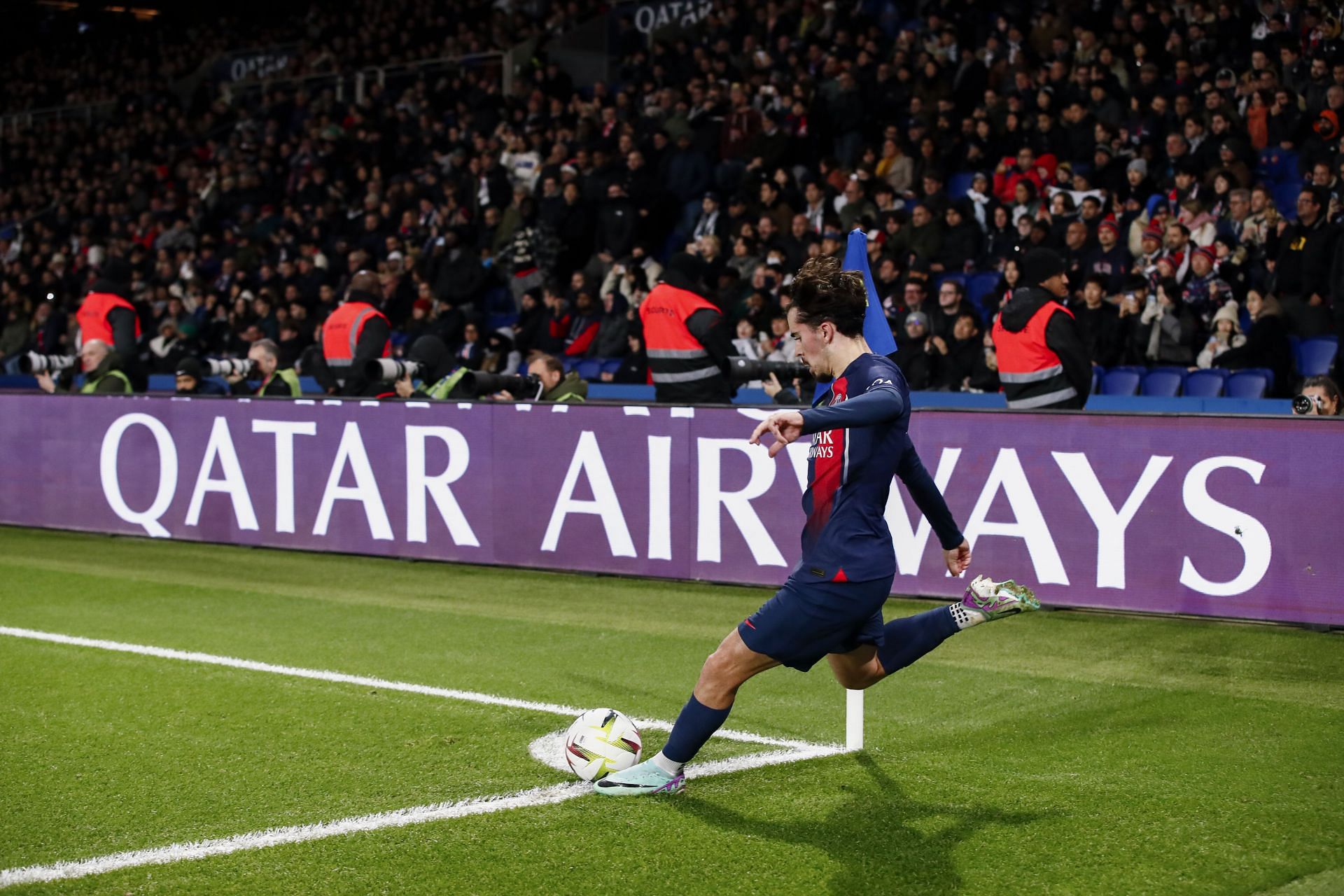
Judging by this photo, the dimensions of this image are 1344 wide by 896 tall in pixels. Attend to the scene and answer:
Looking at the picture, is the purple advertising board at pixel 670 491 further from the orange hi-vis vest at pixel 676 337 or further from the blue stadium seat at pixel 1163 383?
the blue stadium seat at pixel 1163 383

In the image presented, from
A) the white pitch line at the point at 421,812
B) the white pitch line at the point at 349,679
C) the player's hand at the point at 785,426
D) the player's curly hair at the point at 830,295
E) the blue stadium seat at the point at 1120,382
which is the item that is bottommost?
the white pitch line at the point at 349,679

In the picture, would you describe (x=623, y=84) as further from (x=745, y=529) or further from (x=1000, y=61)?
(x=745, y=529)

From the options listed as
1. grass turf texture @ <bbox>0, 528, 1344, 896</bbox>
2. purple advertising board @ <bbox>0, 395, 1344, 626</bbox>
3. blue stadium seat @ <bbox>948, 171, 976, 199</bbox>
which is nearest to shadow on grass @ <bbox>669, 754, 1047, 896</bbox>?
Answer: grass turf texture @ <bbox>0, 528, 1344, 896</bbox>

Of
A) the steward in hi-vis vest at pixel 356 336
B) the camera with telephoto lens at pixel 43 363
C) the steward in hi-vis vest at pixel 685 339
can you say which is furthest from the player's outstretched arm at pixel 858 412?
the camera with telephoto lens at pixel 43 363

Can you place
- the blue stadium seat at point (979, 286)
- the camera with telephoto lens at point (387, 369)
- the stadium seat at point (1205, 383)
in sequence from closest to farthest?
the camera with telephoto lens at point (387, 369), the stadium seat at point (1205, 383), the blue stadium seat at point (979, 286)

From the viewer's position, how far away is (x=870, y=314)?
602cm

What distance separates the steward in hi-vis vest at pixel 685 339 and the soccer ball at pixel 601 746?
5.66m

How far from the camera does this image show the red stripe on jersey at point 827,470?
4941 mm

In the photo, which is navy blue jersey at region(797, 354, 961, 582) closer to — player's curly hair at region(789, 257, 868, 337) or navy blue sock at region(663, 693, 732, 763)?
player's curly hair at region(789, 257, 868, 337)

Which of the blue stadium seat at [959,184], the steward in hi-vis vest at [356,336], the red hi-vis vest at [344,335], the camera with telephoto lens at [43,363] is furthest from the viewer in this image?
the blue stadium seat at [959,184]

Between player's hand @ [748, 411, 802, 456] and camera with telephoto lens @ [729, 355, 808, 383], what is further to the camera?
camera with telephoto lens @ [729, 355, 808, 383]

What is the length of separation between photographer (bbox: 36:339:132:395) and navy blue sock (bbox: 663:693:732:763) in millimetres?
9857

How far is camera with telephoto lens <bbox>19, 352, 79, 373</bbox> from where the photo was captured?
1320 centimetres

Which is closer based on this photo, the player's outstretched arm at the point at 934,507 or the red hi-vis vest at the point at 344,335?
the player's outstretched arm at the point at 934,507
